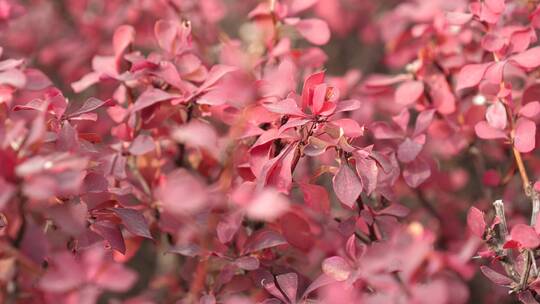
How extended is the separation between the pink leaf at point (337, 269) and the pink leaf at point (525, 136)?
1.07ft

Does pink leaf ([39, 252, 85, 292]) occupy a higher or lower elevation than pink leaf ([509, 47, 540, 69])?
lower

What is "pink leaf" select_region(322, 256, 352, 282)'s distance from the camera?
0.90 m

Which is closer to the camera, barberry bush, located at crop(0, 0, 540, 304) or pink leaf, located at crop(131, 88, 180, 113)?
barberry bush, located at crop(0, 0, 540, 304)

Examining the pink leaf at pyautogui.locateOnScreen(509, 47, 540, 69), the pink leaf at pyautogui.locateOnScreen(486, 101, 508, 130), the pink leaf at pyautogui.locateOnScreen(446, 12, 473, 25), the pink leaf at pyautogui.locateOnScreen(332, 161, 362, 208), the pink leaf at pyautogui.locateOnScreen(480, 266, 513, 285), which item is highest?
the pink leaf at pyautogui.locateOnScreen(446, 12, 473, 25)

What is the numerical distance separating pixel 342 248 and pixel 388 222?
109 millimetres

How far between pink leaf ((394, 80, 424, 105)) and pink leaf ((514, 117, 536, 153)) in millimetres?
183

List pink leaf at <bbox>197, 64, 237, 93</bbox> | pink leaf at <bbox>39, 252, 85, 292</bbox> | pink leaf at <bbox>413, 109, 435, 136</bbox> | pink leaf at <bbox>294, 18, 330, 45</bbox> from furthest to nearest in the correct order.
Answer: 1. pink leaf at <bbox>294, 18, 330, 45</bbox>
2. pink leaf at <bbox>413, 109, 435, 136</bbox>
3. pink leaf at <bbox>197, 64, 237, 93</bbox>
4. pink leaf at <bbox>39, 252, 85, 292</bbox>

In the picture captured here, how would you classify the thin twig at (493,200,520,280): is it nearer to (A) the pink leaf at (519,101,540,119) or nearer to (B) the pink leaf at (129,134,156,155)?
(A) the pink leaf at (519,101,540,119)

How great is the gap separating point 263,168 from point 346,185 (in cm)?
11

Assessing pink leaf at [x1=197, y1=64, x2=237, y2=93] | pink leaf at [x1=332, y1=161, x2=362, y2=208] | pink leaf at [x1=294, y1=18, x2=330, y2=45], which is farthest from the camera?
pink leaf at [x1=294, y1=18, x2=330, y2=45]

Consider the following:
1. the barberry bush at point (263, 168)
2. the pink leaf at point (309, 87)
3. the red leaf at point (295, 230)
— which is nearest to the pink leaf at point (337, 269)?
the barberry bush at point (263, 168)

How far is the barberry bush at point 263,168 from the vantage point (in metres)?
0.75

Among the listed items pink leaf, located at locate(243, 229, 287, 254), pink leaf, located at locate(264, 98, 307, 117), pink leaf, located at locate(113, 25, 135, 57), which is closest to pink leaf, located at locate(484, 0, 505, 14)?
pink leaf, located at locate(264, 98, 307, 117)

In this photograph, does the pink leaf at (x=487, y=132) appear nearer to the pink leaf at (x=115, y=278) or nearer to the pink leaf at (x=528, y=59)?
the pink leaf at (x=528, y=59)
